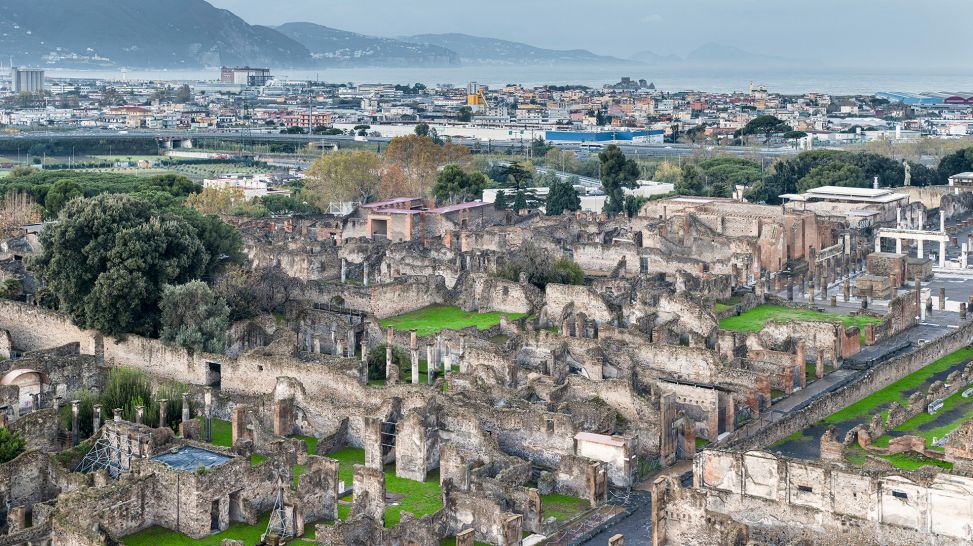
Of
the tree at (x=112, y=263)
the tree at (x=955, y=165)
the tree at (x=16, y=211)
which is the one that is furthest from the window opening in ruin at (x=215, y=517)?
the tree at (x=955, y=165)

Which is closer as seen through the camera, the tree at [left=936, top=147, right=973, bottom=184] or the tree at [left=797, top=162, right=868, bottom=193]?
the tree at [left=797, top=162, right=868, bottom=193]

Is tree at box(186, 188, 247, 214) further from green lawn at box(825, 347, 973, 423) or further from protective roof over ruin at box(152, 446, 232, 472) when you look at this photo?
protective roof over ruin at box(152, 446, 232, 472)

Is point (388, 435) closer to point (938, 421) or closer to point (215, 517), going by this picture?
point (215, 517)

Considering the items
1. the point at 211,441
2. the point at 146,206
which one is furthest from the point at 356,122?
the point at 211,441

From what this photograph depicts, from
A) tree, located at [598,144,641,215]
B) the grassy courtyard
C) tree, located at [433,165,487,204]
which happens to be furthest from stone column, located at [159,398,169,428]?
tree, located at [598,144,641,215]

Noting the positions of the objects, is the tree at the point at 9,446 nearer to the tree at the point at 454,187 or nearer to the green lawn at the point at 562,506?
the green lawn at the point at 562,506

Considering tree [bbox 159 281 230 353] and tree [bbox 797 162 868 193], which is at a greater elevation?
tree [bbox 797 162 868 193]

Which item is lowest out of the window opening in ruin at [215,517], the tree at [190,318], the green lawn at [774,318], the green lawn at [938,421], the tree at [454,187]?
the window opening in ruin at [215,517]

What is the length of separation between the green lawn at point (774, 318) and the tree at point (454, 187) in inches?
1019

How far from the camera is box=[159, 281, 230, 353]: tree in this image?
141ft

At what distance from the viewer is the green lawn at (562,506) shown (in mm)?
31600

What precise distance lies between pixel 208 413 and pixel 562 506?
35.8 ft

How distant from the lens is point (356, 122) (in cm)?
17625

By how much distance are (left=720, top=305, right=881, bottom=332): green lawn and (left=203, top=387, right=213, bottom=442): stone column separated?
1933cm
